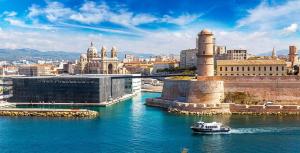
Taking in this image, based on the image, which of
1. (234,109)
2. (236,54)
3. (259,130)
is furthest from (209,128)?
(236,54)

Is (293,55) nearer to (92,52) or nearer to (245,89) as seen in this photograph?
(245,89)

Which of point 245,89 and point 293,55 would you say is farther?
point 293,55

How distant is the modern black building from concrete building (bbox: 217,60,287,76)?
16.2 metres

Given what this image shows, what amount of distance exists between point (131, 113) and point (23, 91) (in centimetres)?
1803

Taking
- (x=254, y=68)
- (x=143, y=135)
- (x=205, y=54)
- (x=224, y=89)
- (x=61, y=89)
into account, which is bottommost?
(x=143, y=135)

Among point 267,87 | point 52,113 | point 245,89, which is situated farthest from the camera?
point 245,89

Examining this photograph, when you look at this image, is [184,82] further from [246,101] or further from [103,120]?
[103,120]

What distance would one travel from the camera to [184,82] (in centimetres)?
5044

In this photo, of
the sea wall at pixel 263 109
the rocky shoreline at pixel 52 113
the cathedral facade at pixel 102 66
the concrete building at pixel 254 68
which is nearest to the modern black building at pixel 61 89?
the rocky shoreline at pixel 52 113

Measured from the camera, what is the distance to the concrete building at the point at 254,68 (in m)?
52.2

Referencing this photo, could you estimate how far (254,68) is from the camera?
52.3m

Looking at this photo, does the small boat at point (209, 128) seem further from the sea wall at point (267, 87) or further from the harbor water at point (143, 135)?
the sea wall at point (267, 87)

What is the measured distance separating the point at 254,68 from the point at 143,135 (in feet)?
78.7

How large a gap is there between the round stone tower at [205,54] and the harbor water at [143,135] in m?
8.31
